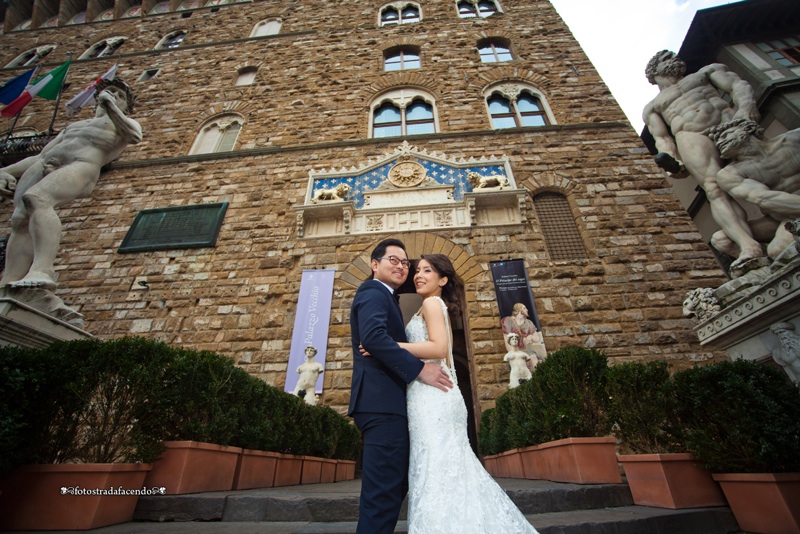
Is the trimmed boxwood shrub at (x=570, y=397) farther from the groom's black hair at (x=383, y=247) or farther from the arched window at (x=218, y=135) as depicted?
the arched window at (x=218, y=135)

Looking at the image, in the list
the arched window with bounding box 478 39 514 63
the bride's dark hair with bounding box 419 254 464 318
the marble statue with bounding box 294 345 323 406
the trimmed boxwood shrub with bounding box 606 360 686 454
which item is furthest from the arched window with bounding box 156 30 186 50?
the trimmed boxwood shrub with bounding box 606 360 686 454

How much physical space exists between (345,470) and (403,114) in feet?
29.7

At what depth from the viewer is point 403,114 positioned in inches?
395

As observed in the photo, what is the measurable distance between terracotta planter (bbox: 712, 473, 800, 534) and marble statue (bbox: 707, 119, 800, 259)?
2604mm

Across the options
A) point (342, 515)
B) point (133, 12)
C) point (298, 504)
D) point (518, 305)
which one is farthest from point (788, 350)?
point (133, 12)

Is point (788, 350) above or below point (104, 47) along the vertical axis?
below

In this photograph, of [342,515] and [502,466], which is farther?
[502,466]

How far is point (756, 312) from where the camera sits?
304 cm

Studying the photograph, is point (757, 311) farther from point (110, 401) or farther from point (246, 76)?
point (246, 76)

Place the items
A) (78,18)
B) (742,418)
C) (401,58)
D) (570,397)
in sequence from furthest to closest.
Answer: (78,18) < (401,58) < (570,397) < (742,418)

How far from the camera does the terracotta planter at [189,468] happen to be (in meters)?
2.12

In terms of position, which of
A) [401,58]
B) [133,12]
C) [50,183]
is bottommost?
[50,183]

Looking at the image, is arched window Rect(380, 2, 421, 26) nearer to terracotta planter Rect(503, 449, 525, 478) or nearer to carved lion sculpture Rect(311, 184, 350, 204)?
carved lion sculpture Rect(311, 184, 350, 204)

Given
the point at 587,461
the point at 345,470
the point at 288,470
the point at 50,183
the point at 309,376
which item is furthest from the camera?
the point at 309,376
